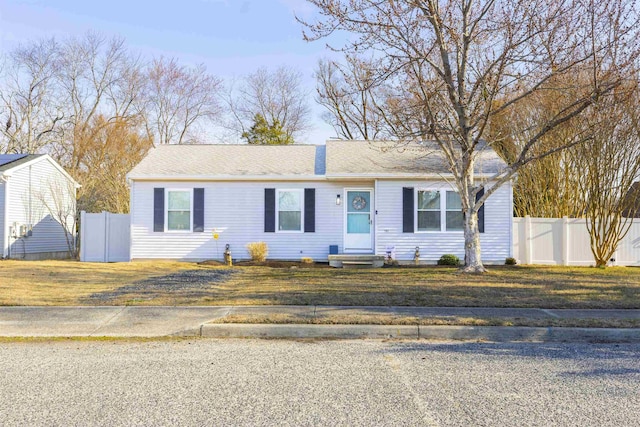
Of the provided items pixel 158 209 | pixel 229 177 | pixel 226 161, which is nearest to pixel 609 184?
pixel 229 177

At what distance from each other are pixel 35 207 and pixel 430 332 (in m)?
18.3

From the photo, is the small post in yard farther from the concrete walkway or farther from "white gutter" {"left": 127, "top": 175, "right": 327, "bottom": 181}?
the concrete walkway

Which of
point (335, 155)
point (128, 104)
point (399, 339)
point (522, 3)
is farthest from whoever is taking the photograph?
point (128, 104)

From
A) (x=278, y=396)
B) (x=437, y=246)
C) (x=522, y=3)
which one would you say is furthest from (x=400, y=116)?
(x=278, y=396)

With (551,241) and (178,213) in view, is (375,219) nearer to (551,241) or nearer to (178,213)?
(551,241)

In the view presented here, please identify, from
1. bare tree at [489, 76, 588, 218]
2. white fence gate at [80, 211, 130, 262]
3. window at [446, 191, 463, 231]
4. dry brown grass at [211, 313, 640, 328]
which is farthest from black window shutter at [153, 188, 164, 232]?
bare tree at [489, 76, 588, 218]

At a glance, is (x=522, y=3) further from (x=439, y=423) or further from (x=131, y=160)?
(x=131, y=160)

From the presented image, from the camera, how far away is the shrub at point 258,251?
16.2m

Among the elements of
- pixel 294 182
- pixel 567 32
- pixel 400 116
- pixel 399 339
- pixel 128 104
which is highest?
pixel 128 104

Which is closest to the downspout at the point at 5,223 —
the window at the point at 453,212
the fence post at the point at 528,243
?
the window at the point at 453,212

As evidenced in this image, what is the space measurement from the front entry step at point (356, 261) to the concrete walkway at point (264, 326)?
7436 mm

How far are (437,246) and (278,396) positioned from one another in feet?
40.9

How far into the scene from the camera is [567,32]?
11000mm

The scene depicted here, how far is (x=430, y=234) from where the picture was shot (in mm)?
16297
